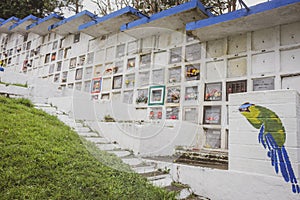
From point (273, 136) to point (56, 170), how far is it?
7.51 feet

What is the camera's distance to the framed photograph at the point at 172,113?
4.82 m

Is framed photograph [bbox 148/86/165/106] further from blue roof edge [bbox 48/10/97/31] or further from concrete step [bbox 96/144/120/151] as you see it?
blue roof edge [bbox 48/10/97/31]

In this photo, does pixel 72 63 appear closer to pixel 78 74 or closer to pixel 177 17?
pixel 78 74

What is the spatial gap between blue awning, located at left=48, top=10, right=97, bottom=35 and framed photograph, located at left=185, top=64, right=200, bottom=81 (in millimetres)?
3793

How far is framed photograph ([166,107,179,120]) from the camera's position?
4.82m

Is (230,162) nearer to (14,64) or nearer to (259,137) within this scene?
(259,137)

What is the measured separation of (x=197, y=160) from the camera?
131 inches

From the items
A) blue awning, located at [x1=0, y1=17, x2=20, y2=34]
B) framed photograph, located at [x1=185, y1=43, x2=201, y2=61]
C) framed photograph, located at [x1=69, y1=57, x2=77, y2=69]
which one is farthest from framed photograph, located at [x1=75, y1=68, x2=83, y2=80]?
blue awning, located at [x1=0, y1=17, x2=20, y2=34]

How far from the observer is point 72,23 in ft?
24.5

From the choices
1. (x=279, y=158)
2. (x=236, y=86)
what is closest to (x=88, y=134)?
(x=236, y=86)

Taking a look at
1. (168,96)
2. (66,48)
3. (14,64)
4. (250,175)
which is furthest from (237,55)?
(14,64)

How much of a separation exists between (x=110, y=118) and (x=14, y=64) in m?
7.75

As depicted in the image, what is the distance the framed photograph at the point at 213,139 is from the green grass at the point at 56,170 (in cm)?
186

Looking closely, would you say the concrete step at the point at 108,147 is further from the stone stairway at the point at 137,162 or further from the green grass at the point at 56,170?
the green grass at the point at 56,170
